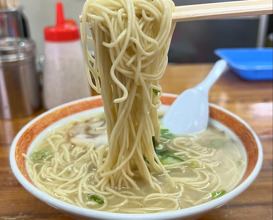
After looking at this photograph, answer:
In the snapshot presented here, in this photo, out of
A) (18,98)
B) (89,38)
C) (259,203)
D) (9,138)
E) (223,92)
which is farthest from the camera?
(223,92)

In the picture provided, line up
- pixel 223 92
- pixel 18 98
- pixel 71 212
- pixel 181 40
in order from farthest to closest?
pixel 181 40, pixel 223 92, pixel 18 98, pixel 71 212

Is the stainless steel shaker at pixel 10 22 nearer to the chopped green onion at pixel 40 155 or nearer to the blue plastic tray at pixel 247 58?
the chopped green onion at pixel 40 155

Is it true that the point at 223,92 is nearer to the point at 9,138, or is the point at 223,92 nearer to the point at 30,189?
the point at 9,138

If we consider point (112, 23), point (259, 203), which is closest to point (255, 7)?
point (112, 23)

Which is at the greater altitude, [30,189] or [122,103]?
[122,103]

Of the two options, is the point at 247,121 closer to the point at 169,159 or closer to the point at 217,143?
the point at 217,143
